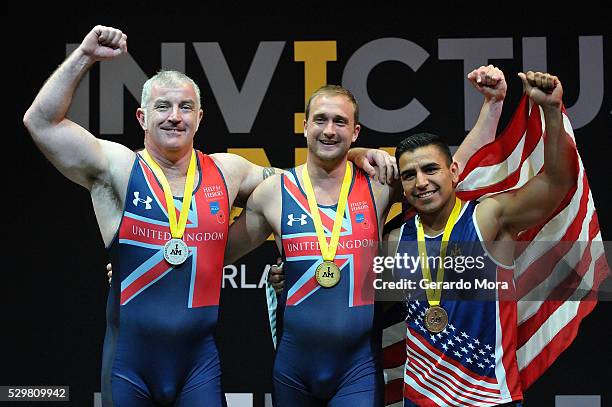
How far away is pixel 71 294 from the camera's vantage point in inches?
184

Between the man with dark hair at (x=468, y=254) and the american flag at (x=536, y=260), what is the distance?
31cm

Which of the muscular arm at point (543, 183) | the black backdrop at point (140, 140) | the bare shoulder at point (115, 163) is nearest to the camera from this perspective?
the muscular arm at point (543, 183)

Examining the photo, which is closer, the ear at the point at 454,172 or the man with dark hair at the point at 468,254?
the man with dark hair at the point at 468,254

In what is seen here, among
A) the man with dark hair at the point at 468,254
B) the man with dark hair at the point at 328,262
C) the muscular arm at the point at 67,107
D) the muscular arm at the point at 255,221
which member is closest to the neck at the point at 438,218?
the man with dark hair at the point at 468,254

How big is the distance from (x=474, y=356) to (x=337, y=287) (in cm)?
55

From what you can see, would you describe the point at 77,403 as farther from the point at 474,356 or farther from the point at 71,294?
the point at 474,356

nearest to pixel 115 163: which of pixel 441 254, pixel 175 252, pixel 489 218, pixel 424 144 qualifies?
pixel 175 252

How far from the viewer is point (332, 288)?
10.5 feet

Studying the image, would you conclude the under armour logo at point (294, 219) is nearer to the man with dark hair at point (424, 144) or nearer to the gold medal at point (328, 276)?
the gold medal at point (328, 276)

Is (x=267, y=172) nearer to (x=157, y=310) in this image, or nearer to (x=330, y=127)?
(x=330, y=127)

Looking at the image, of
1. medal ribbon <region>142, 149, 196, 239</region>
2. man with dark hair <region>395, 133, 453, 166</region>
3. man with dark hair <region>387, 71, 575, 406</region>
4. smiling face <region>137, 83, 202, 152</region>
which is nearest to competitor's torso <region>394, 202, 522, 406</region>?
man with dark hair <region>387, 71, 575, 406</region>

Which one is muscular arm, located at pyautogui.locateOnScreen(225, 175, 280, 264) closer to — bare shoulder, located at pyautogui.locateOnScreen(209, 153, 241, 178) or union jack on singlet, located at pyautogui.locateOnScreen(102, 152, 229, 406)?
bare shoulder, located at pyautogui.locateOnScreen(209, 153, 241, 178)

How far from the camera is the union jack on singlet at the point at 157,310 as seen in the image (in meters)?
3.12

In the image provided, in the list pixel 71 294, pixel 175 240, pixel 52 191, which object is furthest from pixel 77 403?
pixel 175 240
